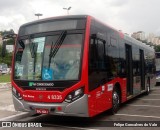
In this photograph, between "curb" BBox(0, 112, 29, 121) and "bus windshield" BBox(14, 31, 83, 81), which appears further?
"curb" BBox(0, 112, 29, 121)

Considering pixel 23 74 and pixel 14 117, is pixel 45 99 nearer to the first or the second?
pixel 23 74

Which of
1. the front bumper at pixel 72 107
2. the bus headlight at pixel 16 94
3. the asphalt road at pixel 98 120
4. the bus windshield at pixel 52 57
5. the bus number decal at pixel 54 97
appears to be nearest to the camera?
the front bumper at pixel 72 107

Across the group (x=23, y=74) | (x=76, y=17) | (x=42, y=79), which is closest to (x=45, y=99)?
(x=42, y=79)

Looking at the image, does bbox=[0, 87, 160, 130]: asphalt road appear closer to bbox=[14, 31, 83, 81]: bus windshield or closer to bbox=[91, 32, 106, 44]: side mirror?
bbox=[14, 31, 83, 81]: bus windshield

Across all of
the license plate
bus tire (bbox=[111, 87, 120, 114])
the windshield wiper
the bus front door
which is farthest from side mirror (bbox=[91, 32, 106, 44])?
the bus front door

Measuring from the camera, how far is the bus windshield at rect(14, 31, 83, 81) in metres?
8.40

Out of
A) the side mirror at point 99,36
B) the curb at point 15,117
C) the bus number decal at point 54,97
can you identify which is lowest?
the curb at point 15,117

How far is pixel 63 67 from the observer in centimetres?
842

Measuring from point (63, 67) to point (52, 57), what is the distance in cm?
45

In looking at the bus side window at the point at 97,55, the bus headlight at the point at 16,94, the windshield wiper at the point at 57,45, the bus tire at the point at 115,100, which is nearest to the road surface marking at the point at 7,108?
the bus headlight at the point at 16,94

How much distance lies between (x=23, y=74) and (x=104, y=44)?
8.66 feet

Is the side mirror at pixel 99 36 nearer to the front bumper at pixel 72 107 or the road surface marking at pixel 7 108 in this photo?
the front bumper at pixel 72 107

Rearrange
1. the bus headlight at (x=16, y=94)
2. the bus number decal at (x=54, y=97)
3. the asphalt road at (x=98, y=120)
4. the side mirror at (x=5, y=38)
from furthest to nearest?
1. the side mirror at (x=5, y=38)
2. the bus headlight at (x=16, y=94)
3. the asphalt road at (x=98, y=120)
4. the bus number decal at (x=54, y=97)

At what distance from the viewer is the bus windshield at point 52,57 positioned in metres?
8.40
